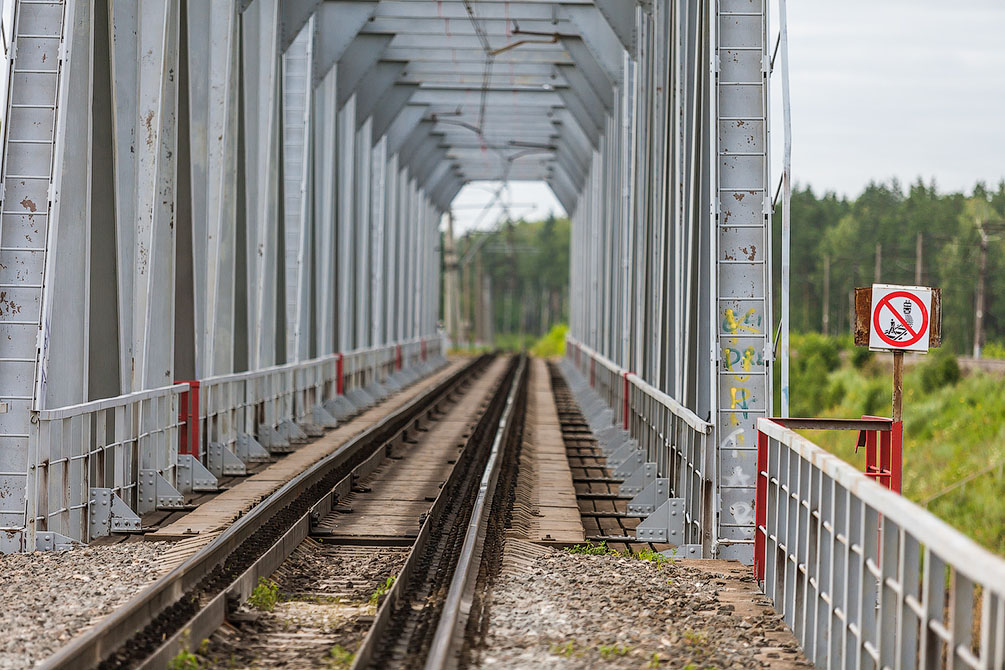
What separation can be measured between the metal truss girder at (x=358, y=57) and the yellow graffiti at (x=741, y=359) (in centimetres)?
1739

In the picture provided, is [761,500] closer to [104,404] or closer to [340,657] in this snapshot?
[340,657]

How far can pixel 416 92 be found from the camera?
109ft

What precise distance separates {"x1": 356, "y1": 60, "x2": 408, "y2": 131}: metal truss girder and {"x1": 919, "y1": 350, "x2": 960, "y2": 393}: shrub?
25.9m

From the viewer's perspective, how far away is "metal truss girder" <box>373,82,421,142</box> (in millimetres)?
31391

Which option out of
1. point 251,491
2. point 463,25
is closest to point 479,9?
point 463,25

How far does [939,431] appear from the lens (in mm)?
39406

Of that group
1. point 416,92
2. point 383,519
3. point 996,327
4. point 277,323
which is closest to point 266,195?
point 277,323

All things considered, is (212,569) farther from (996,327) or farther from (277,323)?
(996,327)

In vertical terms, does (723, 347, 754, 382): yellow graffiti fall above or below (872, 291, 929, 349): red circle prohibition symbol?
below

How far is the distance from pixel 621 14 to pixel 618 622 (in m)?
14.1

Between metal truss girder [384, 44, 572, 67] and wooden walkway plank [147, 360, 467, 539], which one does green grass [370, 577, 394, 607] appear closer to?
wooden walkway plank [147, 360, 467, 539]

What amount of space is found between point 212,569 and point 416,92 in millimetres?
26767

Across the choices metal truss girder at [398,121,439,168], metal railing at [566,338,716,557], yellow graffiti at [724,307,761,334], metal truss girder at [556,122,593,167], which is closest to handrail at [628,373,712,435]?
metal railing at [566,338,716,557]

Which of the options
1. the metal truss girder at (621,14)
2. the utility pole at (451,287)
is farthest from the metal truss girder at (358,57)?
the utility pole at (451,287)
